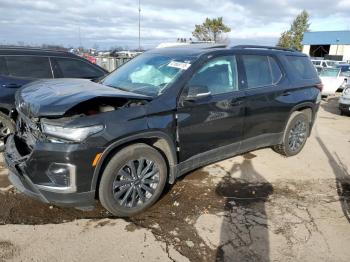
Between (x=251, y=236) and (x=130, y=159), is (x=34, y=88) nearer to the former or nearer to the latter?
→ (x=130, y=159)

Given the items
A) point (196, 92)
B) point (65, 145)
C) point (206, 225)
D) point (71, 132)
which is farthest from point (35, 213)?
point (196, 92)

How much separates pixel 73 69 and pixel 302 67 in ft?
13.5

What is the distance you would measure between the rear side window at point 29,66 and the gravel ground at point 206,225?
1.84 meters

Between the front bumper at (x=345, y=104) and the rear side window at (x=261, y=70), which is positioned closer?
the rear side window at (x=261, y=70)

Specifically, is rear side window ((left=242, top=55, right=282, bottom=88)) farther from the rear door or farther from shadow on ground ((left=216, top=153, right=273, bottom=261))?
shadow on ground ((left=216, top=153, right=273, bottom=261))

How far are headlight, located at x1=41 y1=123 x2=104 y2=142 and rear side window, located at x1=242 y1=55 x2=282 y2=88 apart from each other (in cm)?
244

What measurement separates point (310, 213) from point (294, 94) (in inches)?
84.8

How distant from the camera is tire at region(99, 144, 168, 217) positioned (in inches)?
135

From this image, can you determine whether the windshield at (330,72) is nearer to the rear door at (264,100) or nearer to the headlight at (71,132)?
the rear door at (264,100)

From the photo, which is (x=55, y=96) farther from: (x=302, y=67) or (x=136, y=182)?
(x=302, y=67)

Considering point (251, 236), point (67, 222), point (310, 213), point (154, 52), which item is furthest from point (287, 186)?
point (67, 222)

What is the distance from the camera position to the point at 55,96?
3.43 metres

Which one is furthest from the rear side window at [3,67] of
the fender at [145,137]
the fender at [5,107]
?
the fender at [145,137]

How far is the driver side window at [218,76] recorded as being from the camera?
4.09 metres
